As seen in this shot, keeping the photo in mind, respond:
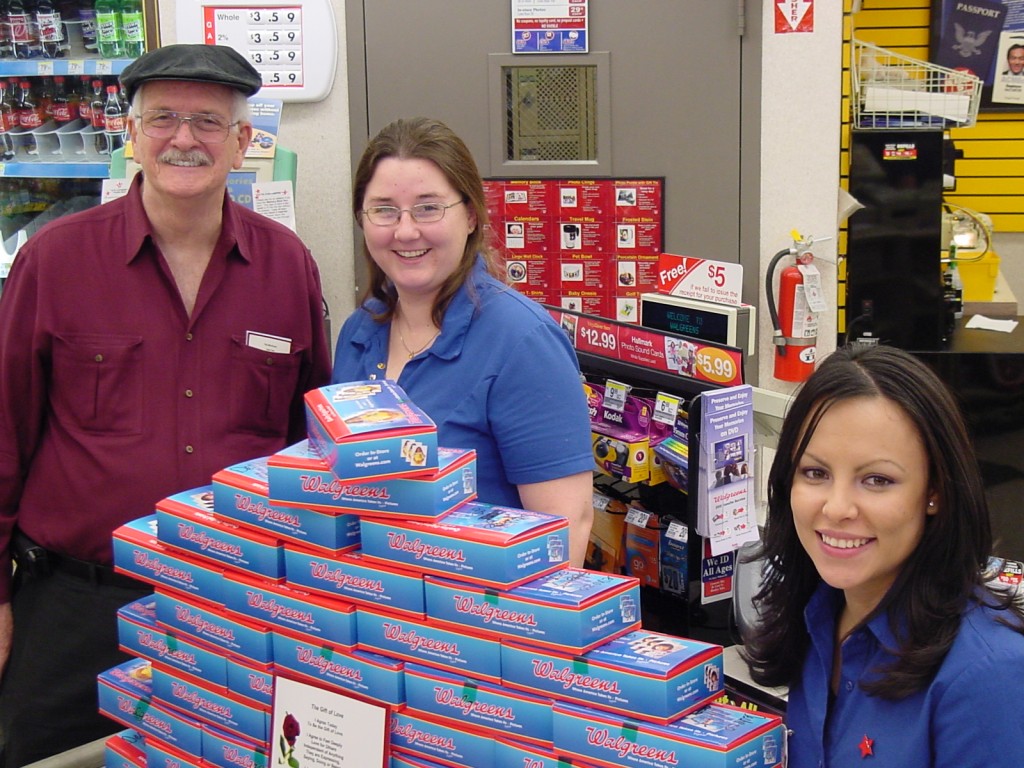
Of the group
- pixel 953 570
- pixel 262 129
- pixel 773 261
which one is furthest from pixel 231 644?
pixel 773 261

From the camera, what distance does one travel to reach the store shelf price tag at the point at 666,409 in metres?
2.28

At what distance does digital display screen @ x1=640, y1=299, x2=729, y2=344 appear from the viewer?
9.48ft

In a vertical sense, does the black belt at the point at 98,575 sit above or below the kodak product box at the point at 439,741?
below

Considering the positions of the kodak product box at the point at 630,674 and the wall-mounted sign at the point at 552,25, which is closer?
the kodak product box at the point at 630,674

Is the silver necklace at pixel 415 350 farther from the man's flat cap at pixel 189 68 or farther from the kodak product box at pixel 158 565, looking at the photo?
the man's flat cap at pixel 189 68

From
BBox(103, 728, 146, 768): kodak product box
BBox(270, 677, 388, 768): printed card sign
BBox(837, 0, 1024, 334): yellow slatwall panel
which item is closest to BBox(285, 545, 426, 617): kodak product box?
BBox(270, 677, 388, 768): printed card sign

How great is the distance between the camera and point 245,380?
2445mm

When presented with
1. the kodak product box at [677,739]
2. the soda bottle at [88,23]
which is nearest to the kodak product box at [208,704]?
the kodak product box at [677,739]

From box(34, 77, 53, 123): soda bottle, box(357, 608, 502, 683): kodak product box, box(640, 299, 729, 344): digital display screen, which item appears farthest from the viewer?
box(34, 77, 53, 123): soda bottle

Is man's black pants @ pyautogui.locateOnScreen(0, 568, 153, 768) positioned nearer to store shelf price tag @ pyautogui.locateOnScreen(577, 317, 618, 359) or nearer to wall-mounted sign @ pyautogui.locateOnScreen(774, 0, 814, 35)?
store shelf price tag @ pyautogui.locateOnScreen(577, 317, 618, 359)

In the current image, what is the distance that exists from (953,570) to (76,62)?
3821mm

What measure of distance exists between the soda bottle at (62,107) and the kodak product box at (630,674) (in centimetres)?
388

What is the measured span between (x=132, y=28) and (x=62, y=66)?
1.01 feet

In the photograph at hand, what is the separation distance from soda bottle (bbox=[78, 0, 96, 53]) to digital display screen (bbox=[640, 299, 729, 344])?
276cm
